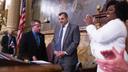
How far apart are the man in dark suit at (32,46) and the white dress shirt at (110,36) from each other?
9.11ft

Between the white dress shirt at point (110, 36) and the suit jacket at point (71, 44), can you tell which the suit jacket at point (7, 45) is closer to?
the suit jacket at point (71, 44)

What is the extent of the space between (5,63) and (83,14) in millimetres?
7200

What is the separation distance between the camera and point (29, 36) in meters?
6.00

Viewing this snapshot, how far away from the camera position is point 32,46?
19.4 ft

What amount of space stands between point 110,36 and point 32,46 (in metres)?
3.13

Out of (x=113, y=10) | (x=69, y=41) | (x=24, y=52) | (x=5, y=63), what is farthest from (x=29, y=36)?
(x=5, y=63)

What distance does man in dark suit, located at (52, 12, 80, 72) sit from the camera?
5473 mm

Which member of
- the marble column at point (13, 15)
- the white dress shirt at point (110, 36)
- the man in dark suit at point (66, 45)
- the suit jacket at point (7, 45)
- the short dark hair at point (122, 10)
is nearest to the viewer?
the white dress shirt at point (110, 36)

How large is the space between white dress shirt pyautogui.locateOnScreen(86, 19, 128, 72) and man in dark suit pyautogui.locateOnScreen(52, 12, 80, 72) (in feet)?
7.80

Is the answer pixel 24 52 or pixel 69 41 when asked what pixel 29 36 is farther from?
pixel 69 41

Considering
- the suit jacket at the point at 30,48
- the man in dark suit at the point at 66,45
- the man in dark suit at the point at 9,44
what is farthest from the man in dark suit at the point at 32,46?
the man in dark suit at the point at 9,44

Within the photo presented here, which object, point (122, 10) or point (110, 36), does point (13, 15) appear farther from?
point (110, 36)

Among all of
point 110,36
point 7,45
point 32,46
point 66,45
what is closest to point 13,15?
point 7,45

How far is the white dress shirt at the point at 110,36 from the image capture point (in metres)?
2.97
